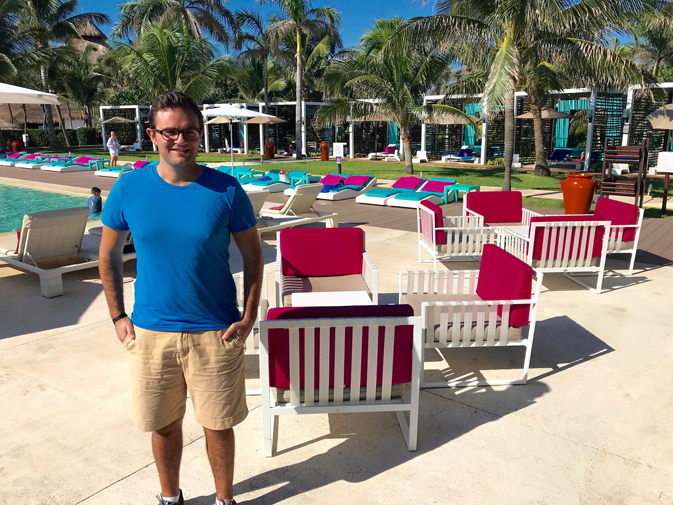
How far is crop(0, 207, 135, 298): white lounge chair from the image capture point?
19.8 ft

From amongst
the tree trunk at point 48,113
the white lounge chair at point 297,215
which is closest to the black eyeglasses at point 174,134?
the white lounge chair at point 297,215

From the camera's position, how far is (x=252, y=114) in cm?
1778

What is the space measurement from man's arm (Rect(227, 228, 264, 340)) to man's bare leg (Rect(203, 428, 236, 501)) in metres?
0.49

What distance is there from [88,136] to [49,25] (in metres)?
9.02

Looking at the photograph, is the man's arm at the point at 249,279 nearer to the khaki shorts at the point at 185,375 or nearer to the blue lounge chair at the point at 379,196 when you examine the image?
the khaki shorts at the point at 185,375

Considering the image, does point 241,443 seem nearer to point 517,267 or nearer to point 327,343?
point 327,343

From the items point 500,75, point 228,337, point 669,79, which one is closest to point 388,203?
point 500,75

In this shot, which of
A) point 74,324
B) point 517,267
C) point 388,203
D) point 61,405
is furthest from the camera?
point 388,203

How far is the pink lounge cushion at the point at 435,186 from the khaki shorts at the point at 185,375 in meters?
12.4

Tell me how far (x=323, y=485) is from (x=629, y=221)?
5916 millimetres

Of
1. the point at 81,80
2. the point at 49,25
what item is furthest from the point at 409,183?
the point at 81,80

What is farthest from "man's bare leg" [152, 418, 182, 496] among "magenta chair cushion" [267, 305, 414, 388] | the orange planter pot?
the orange planter pot

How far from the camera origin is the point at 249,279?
2.45 m

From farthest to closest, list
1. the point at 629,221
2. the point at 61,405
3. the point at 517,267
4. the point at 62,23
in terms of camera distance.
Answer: the point at 62,23, the point at 629,221, the point at 517,267, the point at 61,405
